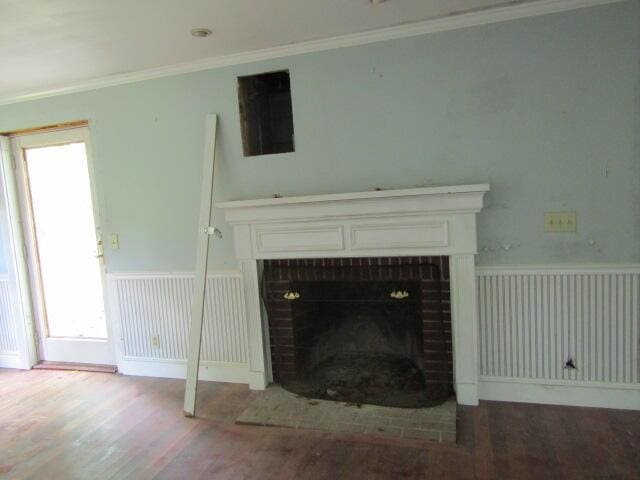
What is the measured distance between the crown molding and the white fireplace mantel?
3.25ft

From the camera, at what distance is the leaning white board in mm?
2920

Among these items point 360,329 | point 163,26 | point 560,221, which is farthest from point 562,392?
point 163,26

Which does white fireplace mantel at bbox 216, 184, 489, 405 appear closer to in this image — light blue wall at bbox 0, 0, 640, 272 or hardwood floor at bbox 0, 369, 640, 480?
light blue wall at bbox 0, 0, 640, 272

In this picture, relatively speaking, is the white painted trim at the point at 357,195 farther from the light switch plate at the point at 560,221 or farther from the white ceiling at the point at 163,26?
the white ceiling at the point at 163,26

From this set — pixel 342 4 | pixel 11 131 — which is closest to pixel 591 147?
pixel 342 4

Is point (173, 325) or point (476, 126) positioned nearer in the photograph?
point (476, 126)

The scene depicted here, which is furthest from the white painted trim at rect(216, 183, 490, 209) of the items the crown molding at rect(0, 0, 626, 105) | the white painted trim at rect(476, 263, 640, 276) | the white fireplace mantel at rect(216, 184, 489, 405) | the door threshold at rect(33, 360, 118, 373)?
the door threshold at rect(33, 360, 118, 373)

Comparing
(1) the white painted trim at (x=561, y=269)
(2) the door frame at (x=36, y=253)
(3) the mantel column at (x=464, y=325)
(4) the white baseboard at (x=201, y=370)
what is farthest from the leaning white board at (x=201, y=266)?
(1) the white painted trim at (x=561, y=269)

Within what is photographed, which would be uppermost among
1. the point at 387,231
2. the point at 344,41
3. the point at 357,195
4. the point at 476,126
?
the point at 344,41

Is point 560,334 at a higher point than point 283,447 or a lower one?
higher

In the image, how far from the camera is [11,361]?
4.03 m

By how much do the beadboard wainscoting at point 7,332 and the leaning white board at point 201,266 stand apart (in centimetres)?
213

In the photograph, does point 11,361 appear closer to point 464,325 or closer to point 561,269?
point 464,325

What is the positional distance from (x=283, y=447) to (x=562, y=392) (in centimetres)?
175
